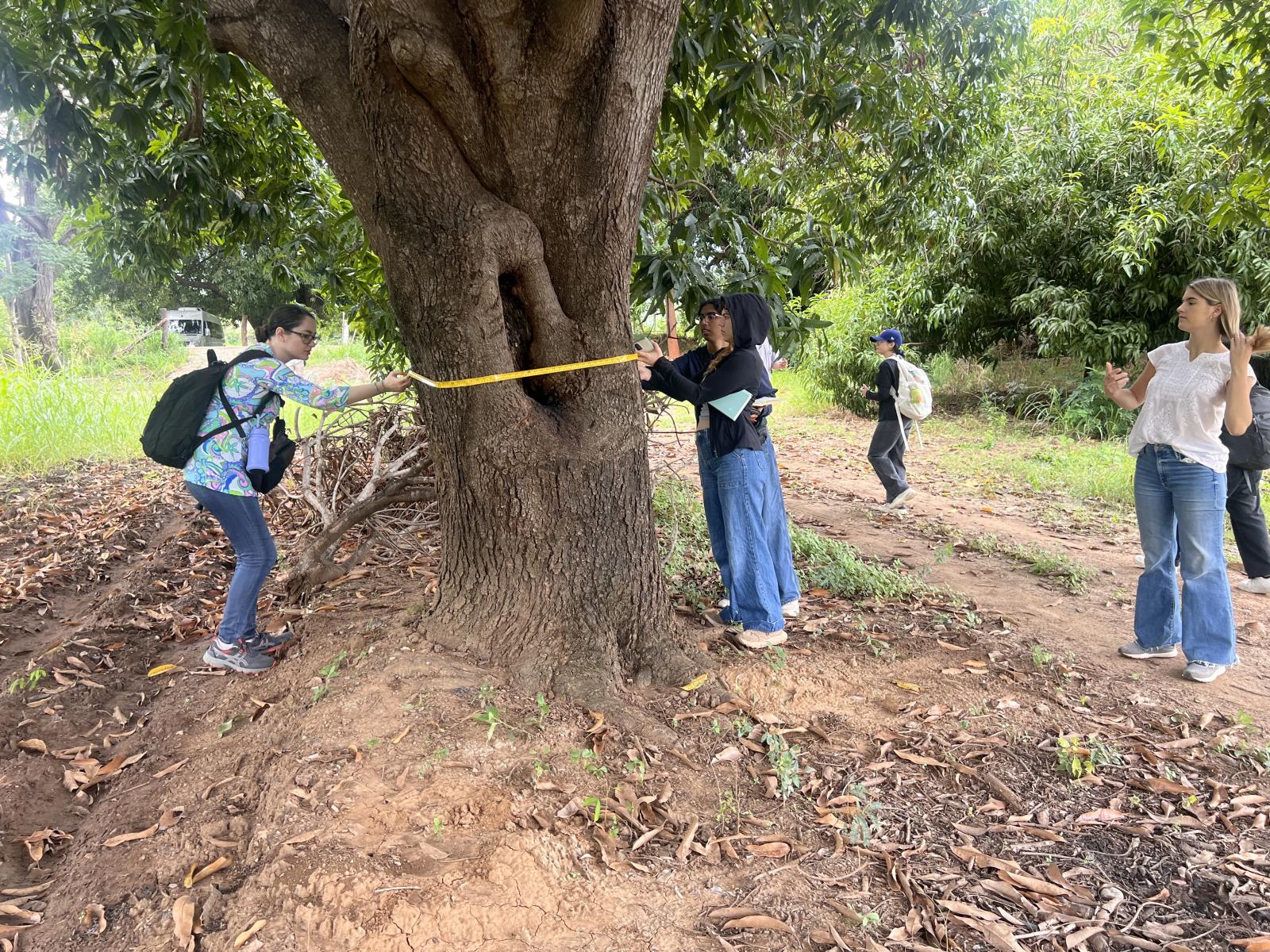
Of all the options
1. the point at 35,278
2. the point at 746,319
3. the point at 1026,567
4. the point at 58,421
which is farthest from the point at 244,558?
the point at 35,278

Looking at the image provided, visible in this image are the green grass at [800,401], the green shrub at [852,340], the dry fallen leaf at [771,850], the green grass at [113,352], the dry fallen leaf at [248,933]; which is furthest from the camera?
the green grass at [800,401]

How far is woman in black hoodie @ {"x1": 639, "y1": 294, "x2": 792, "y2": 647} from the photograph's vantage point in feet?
12.0

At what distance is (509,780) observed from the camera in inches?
101

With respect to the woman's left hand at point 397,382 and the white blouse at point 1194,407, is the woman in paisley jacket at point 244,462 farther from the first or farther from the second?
the white blouse at point 1194,407

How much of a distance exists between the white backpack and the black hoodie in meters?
3.77

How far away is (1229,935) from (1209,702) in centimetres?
161

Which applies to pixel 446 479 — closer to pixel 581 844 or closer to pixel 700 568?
pixel 581 844

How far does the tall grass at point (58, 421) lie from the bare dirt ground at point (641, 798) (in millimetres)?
5191

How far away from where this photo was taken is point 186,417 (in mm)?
3506

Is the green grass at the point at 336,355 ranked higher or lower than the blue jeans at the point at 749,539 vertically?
higher

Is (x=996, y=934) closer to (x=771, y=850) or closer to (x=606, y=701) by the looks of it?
(x=771, y=850)

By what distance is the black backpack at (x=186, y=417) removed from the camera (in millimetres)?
3506

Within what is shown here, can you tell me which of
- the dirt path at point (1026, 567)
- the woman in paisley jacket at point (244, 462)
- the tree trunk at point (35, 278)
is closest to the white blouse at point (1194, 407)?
the dirt path at point (1026, 567)

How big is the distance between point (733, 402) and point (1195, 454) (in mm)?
2042
